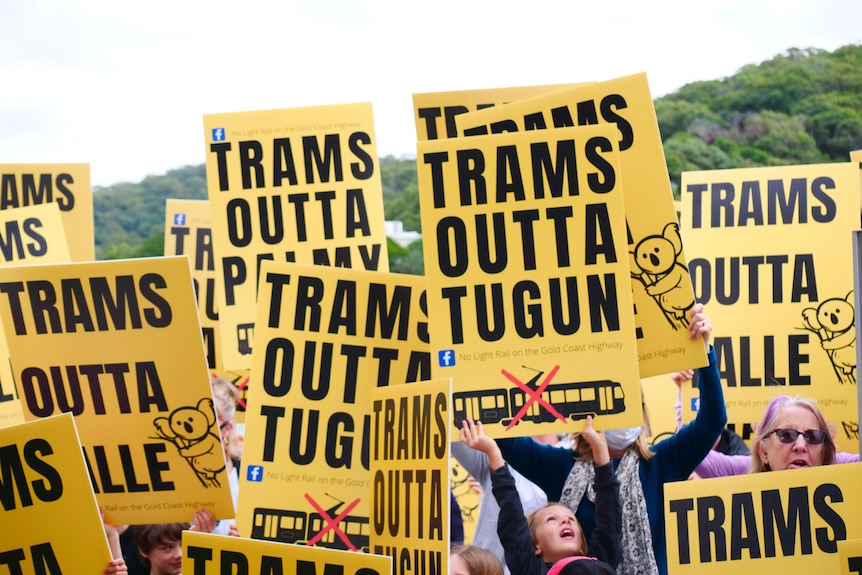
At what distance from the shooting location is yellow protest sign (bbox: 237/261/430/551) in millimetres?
5004

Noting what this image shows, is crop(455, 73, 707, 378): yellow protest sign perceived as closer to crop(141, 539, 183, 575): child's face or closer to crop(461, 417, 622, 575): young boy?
crop(461, 417, 622, 575): young boy

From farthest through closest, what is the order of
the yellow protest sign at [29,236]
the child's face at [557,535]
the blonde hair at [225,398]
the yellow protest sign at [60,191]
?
1. the yellow protest sign at [60,191]
2. the yellow protest sign at [29,236]
3. the blonde hair at [225,398]
4. the child's face at [557,535]

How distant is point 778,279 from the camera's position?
619cm

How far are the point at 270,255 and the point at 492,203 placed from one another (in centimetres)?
210

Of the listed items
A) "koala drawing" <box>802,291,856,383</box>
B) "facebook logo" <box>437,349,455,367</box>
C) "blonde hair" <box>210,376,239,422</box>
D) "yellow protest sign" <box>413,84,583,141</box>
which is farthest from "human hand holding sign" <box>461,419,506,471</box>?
"koala drawing" <box>802,291,856,383</box>

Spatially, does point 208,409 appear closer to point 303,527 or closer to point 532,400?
point 303,527

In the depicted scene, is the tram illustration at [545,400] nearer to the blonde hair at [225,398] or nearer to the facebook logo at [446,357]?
the facebook logo at [446,357]

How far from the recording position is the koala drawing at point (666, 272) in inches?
180

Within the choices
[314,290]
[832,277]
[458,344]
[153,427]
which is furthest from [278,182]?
[832,277]

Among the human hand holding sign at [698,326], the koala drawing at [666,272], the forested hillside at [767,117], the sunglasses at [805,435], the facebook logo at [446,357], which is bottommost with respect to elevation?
the sunglasses at [805,435]

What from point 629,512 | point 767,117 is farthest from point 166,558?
point 767,117

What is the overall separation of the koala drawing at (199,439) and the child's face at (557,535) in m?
1.34

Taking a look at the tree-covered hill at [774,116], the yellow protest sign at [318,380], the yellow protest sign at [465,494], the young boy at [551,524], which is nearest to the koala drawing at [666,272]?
the young boy at [551,524]

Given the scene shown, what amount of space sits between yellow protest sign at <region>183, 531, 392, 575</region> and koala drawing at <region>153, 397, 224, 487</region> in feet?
3.68
